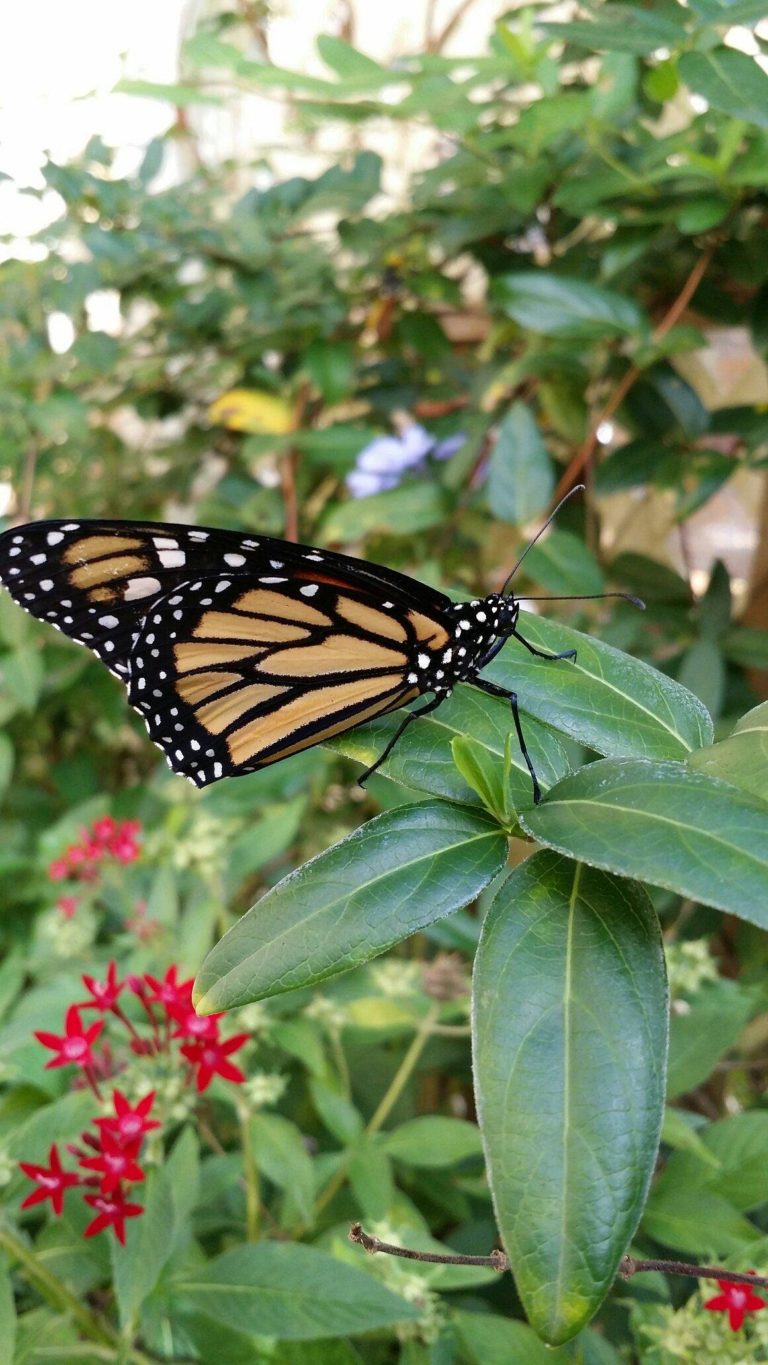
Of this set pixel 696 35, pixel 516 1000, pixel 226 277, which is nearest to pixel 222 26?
pixel 226 277

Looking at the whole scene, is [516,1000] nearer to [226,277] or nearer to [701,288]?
[701,288]

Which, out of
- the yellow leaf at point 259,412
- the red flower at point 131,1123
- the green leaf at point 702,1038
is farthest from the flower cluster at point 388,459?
the red flower at point 131,1123

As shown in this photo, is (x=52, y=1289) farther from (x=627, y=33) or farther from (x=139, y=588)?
(x=627, y=33)

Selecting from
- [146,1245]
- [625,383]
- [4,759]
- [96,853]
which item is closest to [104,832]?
[96,853]

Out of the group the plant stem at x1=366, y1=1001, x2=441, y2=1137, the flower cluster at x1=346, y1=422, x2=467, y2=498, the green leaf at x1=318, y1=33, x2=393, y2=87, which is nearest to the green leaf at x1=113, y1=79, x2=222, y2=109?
the green leaf at x1=318, y1=33, x2=393, y2=87

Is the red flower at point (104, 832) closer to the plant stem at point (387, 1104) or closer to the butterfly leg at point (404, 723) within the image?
the plant stem at point (387, 1104)
